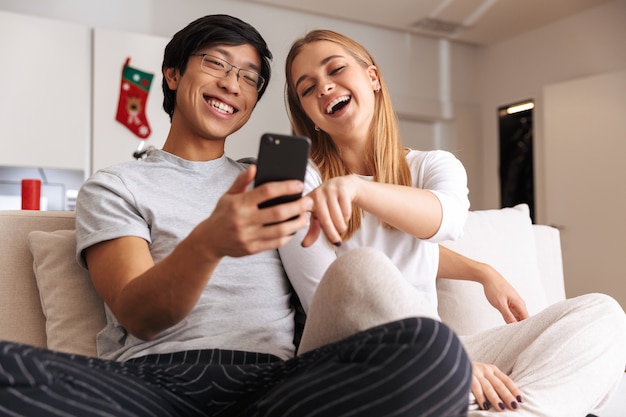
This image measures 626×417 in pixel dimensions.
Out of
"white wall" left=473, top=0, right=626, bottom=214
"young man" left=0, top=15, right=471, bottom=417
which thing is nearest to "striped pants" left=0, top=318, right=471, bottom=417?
"young man" left=0, top=15, right=471, bottom=417

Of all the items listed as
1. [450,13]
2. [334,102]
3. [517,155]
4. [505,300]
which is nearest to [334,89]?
[334,102]

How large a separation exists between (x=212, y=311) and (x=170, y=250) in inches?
5.7

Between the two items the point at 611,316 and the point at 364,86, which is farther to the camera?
the point at 364,86

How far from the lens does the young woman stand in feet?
3.52

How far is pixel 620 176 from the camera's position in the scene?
4.25m

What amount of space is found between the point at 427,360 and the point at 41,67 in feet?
11.5

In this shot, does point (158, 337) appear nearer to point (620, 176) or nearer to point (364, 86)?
point (364, 86)

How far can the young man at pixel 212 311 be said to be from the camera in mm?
759

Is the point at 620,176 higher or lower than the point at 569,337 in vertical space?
higher

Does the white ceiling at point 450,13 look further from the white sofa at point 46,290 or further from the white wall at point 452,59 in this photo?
the white sofa at point 46,290

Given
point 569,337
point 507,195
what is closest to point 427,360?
point 569,337

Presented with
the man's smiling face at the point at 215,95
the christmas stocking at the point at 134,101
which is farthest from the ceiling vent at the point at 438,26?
the man's smiling face at the point at 215,95

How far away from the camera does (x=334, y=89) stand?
1404 mm

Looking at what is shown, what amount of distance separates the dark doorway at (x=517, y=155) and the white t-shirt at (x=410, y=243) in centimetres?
392
